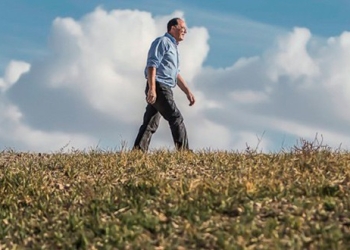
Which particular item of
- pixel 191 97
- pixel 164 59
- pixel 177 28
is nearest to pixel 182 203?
pixel 164 59

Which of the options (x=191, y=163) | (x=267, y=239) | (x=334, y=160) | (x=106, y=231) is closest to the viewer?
(x=267, y=239)

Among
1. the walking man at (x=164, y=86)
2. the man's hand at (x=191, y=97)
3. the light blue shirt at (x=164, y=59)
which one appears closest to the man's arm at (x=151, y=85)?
the walking man at (x=164, y=86)

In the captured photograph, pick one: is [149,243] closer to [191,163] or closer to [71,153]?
[191,163]

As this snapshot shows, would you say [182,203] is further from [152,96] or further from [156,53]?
[156,53]

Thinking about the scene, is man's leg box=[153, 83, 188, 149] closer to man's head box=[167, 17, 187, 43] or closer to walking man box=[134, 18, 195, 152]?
walking man box=[134, 18, 195, 152]

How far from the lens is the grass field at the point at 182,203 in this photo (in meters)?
7.13

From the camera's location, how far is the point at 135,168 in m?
10.3

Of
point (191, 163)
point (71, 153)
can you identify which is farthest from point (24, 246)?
point (71, 153)

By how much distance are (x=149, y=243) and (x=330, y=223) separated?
5.51ft

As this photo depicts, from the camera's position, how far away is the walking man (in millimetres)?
13086

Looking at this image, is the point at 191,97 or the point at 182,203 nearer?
the point at 182,203

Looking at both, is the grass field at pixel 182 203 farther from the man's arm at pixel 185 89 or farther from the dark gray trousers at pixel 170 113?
the man's arm at pixel 185 89

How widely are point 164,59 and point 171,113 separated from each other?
0.98 meters

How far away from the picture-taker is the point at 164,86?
43.4ft
